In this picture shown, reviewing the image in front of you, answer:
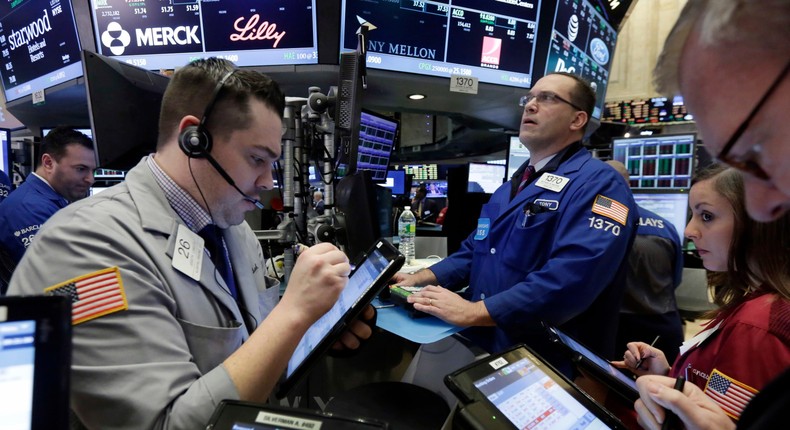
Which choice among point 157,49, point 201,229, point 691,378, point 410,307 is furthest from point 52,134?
point 691,378

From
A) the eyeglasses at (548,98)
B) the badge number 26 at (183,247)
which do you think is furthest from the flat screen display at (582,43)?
the badge number 26 at (183,247)

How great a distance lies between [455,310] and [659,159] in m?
2.83

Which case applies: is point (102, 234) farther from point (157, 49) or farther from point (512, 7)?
point (512, 7)

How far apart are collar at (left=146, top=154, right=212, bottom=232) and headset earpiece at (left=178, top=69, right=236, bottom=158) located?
9cm

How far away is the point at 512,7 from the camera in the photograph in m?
3.35

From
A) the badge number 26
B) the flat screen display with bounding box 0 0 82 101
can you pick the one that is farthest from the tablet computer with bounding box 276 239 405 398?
the flat screen display with bounding box 0 0 82 101

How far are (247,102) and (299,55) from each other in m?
1.96

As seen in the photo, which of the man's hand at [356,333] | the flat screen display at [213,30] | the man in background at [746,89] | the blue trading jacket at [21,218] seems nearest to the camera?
the man in background at [746,89]

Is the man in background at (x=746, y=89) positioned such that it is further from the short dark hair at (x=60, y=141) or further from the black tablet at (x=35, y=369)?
the short dark hair at (x=60, y=141)

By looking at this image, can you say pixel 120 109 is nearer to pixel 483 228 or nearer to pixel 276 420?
pixel 276 420

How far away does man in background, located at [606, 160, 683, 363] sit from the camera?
2.21 meters

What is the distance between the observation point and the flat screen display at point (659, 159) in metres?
3.21

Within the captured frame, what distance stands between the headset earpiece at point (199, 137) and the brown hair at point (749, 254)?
145 cm

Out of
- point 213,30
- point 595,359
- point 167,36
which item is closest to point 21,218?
point 167,36
